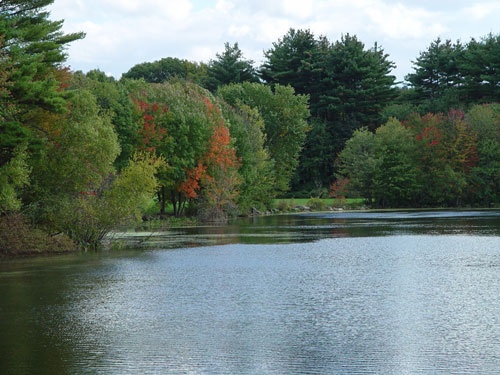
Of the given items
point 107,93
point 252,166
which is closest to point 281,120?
point 252,166

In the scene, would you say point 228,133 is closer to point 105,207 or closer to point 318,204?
point 318,204

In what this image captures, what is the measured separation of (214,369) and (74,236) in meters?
25.5

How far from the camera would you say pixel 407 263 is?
95.7 feet

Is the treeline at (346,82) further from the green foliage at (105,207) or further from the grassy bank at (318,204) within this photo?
the green foliage at (105,207)

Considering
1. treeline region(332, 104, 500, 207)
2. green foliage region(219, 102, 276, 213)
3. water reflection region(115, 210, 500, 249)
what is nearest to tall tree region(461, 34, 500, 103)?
treeline region(332, 104, 500, 207)

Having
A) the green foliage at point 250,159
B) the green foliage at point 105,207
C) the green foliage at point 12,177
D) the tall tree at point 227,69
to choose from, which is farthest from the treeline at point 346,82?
the green foliage at point 12,177

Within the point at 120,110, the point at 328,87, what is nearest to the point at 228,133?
the point at 120,110

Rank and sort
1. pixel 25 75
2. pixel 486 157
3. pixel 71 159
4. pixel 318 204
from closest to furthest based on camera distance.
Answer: pixel 25 75, pixel 71 159, pixel 486 157, pixel 318 204

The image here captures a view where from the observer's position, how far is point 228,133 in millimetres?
63906

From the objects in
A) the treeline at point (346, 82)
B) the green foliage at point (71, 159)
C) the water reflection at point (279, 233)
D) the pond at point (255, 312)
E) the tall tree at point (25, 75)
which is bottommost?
the pond at point (255, 312)

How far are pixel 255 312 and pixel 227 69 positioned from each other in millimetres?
84831

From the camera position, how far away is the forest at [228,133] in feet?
116

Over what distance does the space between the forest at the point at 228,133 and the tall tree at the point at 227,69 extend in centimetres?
21

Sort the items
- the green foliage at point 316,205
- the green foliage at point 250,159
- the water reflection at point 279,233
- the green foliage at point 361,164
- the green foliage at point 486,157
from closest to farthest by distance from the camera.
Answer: the water reflection at point 279,233 < the green foliage at point 250,159 < the green foliage at point 486,157 < the green foliage at point 316,205 < the green foliage at point 361,164
